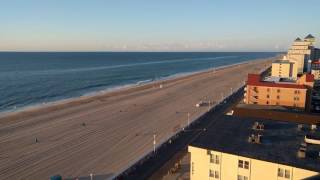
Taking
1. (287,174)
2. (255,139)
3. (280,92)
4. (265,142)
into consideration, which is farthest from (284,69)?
(287,174)

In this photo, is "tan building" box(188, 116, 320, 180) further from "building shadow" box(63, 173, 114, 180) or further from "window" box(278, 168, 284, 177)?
"building shadow" box(63, 173, 114, 180)

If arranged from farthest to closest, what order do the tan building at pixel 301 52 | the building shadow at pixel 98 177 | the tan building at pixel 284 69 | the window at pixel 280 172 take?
the tan building at pixel 301 52 < the tan building at pixel 284 69 < the building shadow at pixel 98 177 < the window at pixel 280 172

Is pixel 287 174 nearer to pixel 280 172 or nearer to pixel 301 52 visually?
pixel 280 172

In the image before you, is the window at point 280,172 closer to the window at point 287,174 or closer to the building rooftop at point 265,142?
the window at point 287,174

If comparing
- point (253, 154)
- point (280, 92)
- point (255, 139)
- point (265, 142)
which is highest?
point (255, 139)

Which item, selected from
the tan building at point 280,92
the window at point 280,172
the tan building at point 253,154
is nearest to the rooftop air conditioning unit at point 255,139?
the tan building at point 253,154

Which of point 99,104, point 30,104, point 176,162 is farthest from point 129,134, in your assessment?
point 30,104

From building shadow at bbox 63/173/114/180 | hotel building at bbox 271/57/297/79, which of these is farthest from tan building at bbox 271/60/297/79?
building shadow at bbox 63/173/114/180
